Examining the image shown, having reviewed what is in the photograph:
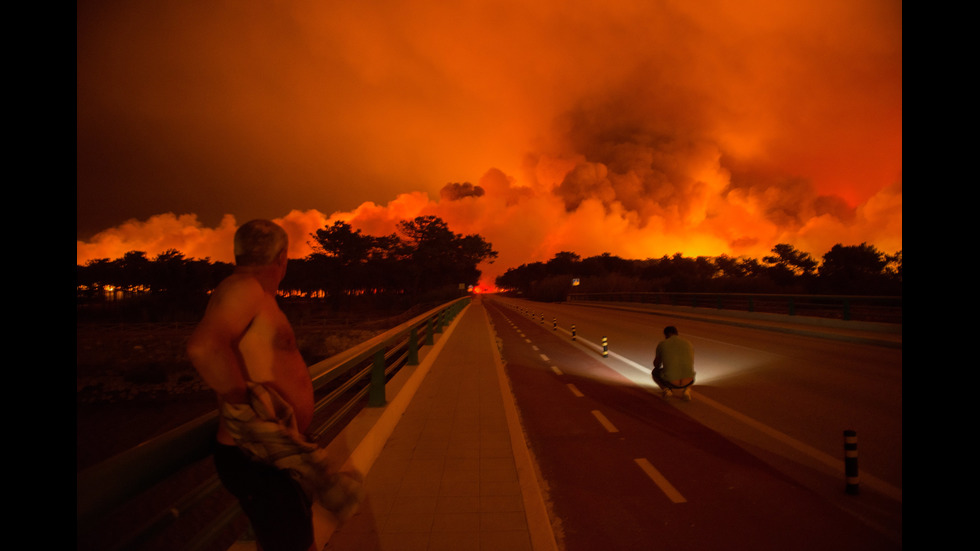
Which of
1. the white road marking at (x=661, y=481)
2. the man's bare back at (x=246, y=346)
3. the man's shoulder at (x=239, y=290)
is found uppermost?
the man's shoulder at (x=239, y=290)

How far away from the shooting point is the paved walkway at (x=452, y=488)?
3.72 meters

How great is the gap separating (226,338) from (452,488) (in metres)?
3.55

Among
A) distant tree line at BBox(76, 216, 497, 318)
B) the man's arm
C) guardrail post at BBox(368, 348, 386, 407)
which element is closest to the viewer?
the man's arm

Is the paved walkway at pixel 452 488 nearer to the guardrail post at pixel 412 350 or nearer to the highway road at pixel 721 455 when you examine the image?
the highway road at pixel 721 455

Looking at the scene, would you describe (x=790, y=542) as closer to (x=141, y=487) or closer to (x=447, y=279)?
(x=141, y=487)

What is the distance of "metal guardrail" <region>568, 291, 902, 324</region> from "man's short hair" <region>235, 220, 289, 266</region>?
71.3ft

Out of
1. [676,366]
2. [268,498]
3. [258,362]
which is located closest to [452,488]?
[268,498]

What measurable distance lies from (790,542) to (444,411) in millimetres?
5143

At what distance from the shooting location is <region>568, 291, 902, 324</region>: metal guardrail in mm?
19828

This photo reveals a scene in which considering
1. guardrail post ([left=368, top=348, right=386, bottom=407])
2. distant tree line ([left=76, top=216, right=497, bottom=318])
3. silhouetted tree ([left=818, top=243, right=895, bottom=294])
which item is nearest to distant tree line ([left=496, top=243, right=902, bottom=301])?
silhouetted tree ([left=818, top=243, right=895, bottom=294])

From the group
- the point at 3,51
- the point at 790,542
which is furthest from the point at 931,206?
the point at 3,51

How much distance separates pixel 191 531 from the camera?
12.1 metres

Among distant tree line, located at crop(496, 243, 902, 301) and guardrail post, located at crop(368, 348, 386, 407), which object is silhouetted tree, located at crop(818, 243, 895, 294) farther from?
guardrail post, located at crop(368, 348, 386, 407)

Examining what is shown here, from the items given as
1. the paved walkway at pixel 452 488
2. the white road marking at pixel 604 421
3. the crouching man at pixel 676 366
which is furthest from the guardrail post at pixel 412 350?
the crouching man at pixel 676 366
